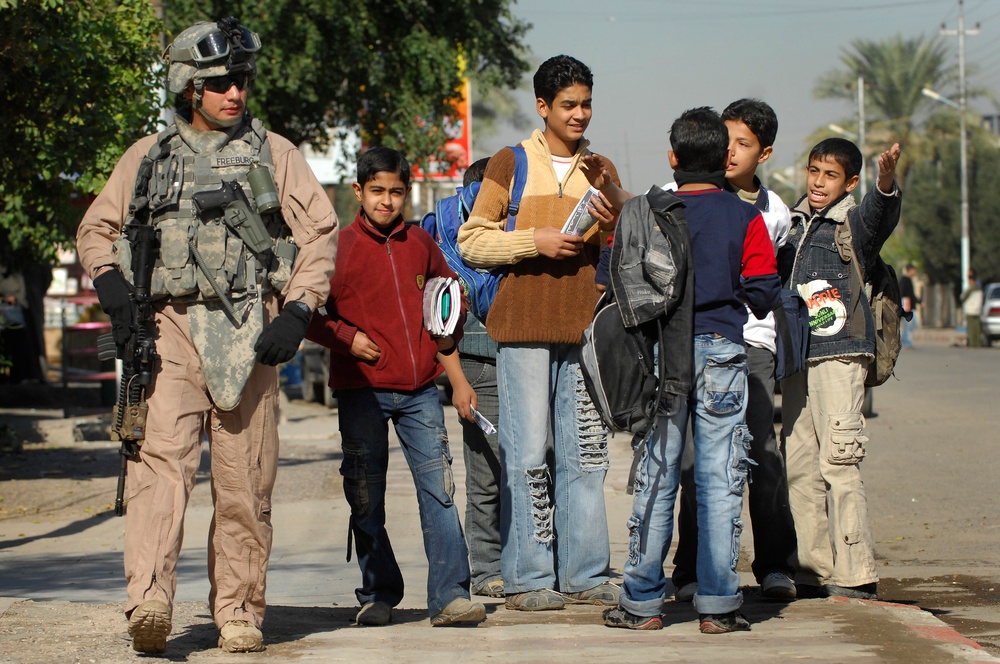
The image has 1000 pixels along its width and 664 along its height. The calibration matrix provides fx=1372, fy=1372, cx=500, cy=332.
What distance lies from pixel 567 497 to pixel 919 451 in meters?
7.57

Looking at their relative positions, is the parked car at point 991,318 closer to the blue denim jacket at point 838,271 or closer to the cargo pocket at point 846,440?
the blue denim jacket at point 838,271

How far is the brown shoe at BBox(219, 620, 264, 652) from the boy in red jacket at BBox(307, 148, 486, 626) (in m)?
0.73

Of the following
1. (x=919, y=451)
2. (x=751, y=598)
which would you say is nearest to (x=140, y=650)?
(x=751, y=598)

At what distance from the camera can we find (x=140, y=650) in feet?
14.3

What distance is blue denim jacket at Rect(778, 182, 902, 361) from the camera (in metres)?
5.83

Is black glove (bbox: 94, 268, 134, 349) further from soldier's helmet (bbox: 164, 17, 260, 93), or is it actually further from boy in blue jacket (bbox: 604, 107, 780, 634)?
boy in blue jacket (bbox: 604, 107, 780, 634)

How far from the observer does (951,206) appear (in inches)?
2122

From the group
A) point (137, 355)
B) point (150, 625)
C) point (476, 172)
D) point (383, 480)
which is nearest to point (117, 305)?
point (137, 355)

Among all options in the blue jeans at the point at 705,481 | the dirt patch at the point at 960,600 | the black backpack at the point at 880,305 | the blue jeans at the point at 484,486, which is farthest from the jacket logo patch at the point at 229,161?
the dirt patch at the point at 960,600

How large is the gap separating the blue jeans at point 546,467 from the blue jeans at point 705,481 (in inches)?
22.5

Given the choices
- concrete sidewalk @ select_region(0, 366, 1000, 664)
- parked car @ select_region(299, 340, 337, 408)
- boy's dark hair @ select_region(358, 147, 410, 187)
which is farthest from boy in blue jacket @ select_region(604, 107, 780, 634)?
parked car @ select_region(299, 340, 337, 408)

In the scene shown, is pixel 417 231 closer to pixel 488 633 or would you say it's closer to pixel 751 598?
pixel 488 633

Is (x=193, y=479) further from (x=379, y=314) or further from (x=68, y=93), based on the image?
(x=68, y=93)

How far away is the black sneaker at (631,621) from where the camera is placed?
484cm
